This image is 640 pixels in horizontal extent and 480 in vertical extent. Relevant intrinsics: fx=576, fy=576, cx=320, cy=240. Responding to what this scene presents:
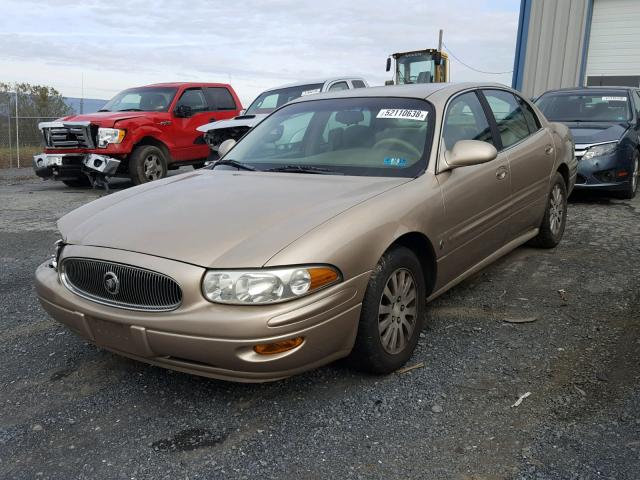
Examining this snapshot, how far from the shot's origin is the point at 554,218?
5168mm

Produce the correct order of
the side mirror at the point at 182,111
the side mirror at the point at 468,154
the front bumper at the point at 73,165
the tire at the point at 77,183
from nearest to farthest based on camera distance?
the side mirror at the point at 468,154 < the front bumper at the point at 73,165 < the side mirror at the point at 182,111 < the tire at the point at 77,183

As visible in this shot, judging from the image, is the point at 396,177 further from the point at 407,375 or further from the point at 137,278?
the point at 137,278

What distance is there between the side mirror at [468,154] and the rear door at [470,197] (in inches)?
2.4

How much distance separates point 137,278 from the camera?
2553 mm

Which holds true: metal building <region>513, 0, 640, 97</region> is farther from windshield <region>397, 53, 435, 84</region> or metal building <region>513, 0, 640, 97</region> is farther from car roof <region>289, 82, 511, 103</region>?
car roof <region>289, 82, 511, 103</region>

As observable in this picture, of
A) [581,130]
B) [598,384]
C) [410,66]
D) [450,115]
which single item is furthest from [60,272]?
[410,66]

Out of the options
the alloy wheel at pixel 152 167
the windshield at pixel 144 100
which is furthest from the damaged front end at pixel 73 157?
the windshield at pixel 144 100

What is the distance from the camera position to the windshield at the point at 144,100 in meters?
10.5

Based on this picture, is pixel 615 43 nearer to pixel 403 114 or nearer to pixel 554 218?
pixel 554 218

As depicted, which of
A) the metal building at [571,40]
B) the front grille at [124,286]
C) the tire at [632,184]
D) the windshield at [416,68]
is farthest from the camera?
the windshield at [416,68]

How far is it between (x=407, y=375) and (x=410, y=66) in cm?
1645

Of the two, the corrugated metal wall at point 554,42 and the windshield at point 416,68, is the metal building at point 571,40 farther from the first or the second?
the windshield at point 416,68

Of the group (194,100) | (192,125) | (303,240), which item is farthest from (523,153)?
(194,100)

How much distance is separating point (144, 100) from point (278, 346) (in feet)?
30.6
